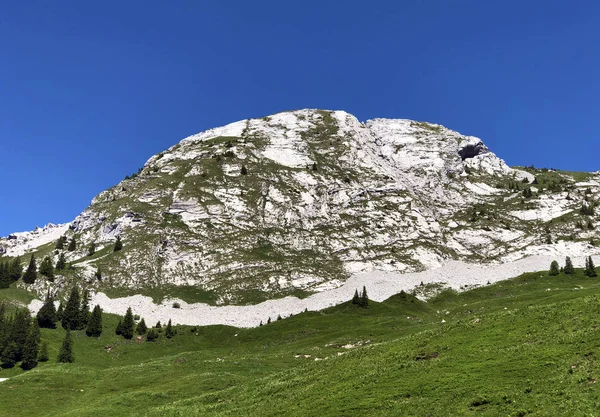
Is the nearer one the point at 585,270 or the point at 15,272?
the point at 585,270

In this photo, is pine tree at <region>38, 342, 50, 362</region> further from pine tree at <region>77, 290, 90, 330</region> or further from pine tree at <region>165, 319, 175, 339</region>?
pine tree at <region>165, 319, 175, 339</region>

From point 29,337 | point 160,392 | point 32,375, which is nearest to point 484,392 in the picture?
point 160,392

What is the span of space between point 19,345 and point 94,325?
27.0m

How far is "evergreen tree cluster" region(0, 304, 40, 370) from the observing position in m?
104

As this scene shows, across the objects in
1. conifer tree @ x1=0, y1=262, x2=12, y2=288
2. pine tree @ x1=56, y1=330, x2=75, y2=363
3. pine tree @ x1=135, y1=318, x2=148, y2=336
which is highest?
conifer tree @ x1=0, y1=262, x2=12, y2=288

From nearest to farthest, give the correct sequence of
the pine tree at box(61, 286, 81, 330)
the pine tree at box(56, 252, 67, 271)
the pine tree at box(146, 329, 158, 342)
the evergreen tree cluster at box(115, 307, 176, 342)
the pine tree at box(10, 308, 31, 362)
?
the pine tree at box(10, 308, 31, 362) → the pine tree at box(146, 329, 158, 342) → the evergreen tree cluster at box(115, 307, 176, 342) → the pine tree at box(61, 286, 81, 330) → the pine tree at box(56, 252, 67, 271)

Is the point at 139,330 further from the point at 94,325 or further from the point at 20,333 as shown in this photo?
the point at 20,333

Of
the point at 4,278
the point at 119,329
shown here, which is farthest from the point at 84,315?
the point at 4,278

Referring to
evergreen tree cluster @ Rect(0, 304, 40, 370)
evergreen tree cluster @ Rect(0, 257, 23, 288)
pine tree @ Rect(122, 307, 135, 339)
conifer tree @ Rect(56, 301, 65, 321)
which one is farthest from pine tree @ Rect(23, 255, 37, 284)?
evergreen tree cluster @ Rect(0, 304, 40, 370)

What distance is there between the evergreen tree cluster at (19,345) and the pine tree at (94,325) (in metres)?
20.2

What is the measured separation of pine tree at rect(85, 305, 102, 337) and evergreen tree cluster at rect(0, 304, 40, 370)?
20.2m

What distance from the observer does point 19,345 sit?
353 ft

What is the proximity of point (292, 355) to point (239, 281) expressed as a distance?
103m

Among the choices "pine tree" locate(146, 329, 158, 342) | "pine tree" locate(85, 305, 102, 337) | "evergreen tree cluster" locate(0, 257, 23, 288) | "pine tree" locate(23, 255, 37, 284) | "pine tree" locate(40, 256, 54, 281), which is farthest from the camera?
"pine tree" locate(40, 256, 54, 281)
